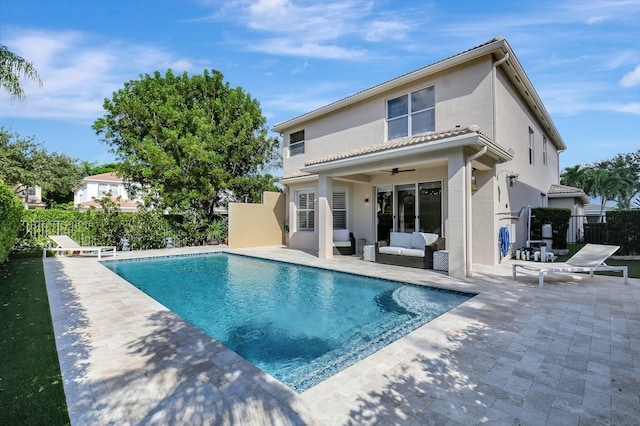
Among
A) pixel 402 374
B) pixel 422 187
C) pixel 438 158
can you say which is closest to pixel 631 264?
pixel 422 187

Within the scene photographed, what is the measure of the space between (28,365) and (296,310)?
4609 mm

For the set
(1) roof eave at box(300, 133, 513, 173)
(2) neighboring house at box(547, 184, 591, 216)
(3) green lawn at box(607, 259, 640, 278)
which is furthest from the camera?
(2) neighboring house at box(547, 184, 591, 216)

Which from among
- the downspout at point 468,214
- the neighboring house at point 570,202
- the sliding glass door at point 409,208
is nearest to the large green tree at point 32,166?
the sliding glass door at point 409,208

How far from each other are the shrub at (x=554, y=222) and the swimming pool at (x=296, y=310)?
9.44 metres

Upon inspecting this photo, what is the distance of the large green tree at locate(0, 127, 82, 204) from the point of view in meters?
30.4

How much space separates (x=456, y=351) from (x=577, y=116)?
2243 cm

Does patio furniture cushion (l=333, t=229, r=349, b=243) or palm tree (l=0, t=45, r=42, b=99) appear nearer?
palm tree (l=0, t=45, r=42, b=99)

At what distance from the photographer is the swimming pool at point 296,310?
4.84m

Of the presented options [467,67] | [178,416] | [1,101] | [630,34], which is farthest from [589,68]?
[1,101]

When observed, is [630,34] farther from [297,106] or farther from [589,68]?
[297,106]

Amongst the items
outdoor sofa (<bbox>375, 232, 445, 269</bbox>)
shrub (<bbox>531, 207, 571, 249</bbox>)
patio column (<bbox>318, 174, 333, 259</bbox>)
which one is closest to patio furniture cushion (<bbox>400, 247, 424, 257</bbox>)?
outdoor sofa (<bbox>375, 232, 445, 269</bbox>)

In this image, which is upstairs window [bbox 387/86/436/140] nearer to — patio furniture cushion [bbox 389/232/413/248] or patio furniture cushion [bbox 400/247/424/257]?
patio furniture cushion [bbox 389/232/413/248]

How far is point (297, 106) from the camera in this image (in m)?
21.8

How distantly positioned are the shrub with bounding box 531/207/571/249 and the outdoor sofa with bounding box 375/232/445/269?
5.89m
